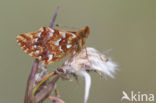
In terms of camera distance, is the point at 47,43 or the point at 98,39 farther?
the point at 98,39

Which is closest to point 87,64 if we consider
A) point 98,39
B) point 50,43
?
point 50,43

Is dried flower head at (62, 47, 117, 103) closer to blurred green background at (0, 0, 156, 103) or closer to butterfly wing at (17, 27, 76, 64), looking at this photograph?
butterfly wing at (17, 27, 76, 64)

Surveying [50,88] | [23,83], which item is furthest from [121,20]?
[50,88]

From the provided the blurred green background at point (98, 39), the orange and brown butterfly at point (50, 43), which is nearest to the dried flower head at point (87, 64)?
the orange and brown butterfly at point (50, 43)

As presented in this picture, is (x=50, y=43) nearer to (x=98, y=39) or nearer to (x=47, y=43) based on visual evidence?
(x=47, y=43)

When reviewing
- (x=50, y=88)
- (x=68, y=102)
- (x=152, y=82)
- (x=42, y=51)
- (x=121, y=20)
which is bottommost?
(x=50, y=88)

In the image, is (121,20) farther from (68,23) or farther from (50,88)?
(50,88)
